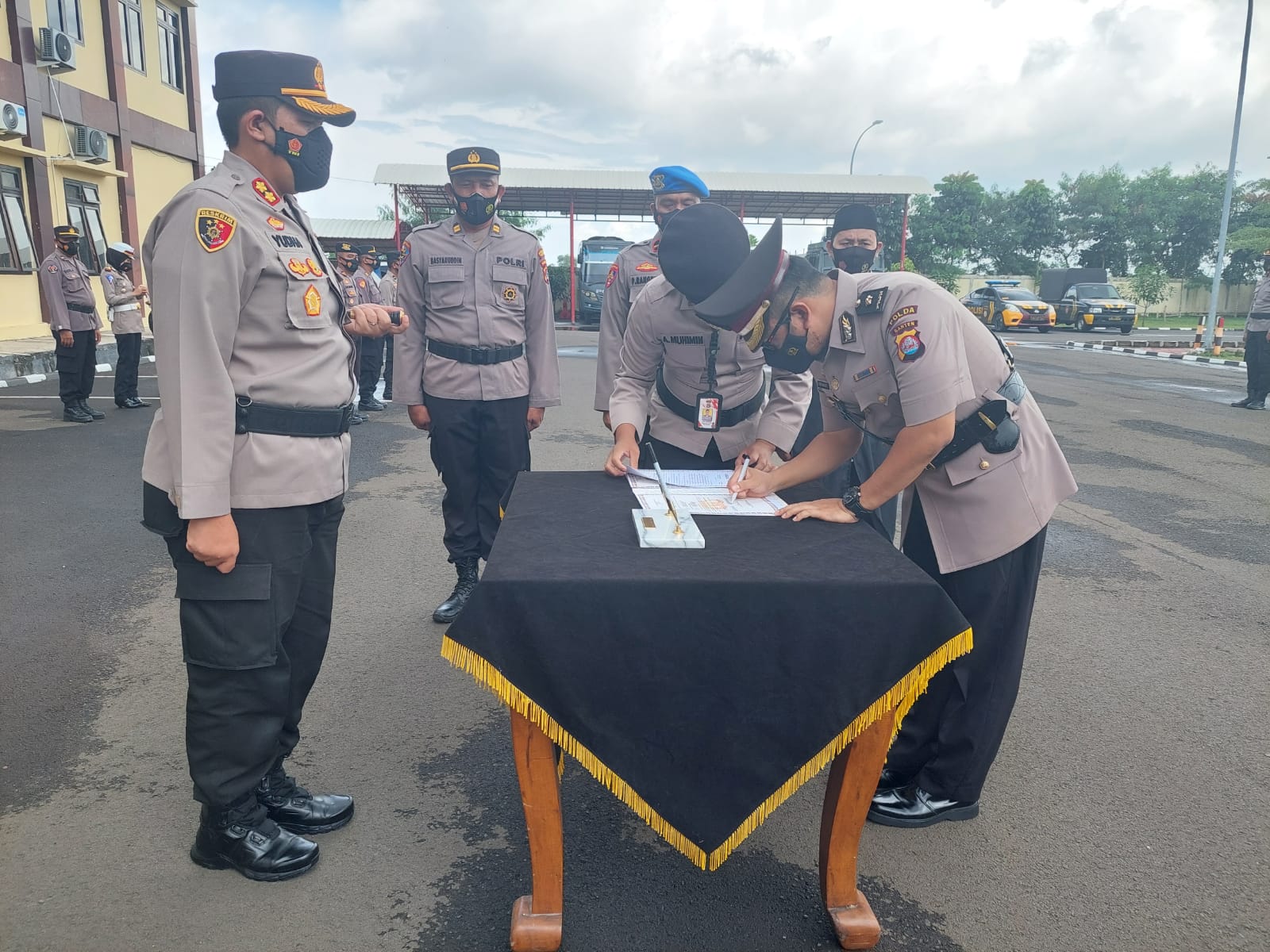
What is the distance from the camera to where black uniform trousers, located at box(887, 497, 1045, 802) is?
234 centimetres

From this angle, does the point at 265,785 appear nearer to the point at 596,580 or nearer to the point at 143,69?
the point at 596,580

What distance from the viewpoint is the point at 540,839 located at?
191 centimetres

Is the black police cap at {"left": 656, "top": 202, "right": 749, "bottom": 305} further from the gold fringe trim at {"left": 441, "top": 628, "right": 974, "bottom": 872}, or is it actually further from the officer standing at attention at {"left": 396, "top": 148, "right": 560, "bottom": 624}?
the officer standing at attention at {"left": 396, "top": 148, "right": 560, "bottom": 624}

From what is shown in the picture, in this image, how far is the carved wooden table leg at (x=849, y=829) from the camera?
1.94 m

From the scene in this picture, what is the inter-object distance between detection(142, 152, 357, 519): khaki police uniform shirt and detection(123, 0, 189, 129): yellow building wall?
58.7ft

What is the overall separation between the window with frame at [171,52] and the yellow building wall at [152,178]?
157cm

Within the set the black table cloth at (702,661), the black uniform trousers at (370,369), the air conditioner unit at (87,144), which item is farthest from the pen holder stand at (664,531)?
the air conditioner unit at (87,144)

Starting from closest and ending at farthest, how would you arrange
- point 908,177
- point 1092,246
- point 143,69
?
point 143,69 < point 908,177 < point 1092,246

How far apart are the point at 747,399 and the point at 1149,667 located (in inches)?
75.8

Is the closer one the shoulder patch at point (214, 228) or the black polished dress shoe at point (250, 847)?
the shoulder patch at point (214, 228)

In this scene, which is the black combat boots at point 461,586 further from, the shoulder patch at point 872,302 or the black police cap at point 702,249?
the shoulder patch at point 872,302

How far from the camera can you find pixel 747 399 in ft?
10.5

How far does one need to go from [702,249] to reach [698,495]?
2.25 ft

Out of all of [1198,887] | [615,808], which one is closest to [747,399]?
[615,808]
